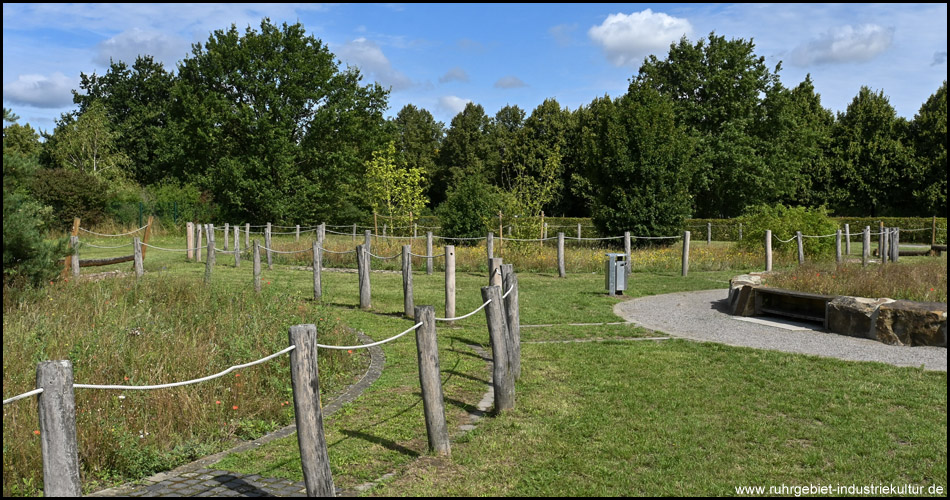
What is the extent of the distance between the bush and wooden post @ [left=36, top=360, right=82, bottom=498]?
2149 cm

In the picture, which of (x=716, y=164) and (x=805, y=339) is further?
(x=716, y=164)

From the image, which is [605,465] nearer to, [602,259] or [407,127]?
[602,259]

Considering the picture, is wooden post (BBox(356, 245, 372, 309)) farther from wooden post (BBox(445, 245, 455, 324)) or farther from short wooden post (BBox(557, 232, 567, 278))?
short wooden post (BBox(557, 232, 567, 278))

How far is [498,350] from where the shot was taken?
6523mm

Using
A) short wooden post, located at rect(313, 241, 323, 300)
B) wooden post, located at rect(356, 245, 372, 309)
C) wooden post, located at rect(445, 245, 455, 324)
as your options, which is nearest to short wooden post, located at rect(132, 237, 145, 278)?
short wooden post, located at rect(313, 241, 323, 300)

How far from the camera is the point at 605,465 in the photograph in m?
5.23

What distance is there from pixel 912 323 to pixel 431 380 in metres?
7.50

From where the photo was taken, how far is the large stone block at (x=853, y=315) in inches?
400

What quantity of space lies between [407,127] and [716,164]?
31.8m

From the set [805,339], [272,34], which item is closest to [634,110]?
[805,339]

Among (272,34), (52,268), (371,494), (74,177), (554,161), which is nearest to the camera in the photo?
(371,494)

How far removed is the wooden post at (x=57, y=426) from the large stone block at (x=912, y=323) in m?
9.90

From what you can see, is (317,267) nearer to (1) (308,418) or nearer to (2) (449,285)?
(2) (449,285)

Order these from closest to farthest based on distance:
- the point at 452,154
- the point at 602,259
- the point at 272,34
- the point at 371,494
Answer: the point at 371,494
the point at 602,259
the point at 272,34
the point at 452,154
